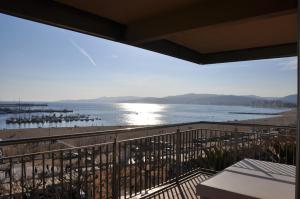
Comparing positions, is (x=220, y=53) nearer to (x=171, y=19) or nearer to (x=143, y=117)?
(x=171, y=19)

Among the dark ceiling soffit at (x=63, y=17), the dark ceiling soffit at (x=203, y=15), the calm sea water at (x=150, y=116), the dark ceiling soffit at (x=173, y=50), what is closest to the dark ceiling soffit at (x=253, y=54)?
the dark ceiling soffit at (x=173, y=50)

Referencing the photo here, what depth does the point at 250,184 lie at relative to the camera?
2.18 meters

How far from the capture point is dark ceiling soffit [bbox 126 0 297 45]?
2.46 meters

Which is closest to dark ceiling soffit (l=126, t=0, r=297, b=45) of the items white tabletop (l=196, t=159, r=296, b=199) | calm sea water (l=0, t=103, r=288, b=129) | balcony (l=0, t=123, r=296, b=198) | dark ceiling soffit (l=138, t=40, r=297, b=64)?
dark ceiling soffit (l=138, t=40, r=297, b=64)

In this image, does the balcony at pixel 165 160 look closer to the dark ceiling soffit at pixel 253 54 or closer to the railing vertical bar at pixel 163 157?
the railing vertical bar at pixel 163 157

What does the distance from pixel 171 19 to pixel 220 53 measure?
2.30 m

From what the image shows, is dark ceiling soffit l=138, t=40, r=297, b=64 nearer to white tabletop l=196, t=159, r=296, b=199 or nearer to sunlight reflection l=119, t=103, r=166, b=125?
white tabletop l=196, t=159, r=296, b=199

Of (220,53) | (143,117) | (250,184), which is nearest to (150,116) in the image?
(143,117)

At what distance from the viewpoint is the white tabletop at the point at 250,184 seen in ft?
6.46

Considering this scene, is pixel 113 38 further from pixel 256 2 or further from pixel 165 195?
pixel 165 195

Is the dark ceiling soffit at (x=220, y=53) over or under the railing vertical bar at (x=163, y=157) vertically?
over

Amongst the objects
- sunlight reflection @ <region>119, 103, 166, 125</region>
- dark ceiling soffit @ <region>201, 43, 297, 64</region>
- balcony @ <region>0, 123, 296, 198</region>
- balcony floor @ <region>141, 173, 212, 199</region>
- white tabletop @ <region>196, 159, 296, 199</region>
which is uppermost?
dark ceiling soffit @ <region>201, 43, 297, 64</region>

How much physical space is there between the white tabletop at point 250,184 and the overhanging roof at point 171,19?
1.58m

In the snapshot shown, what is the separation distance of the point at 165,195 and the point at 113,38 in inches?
93.9
